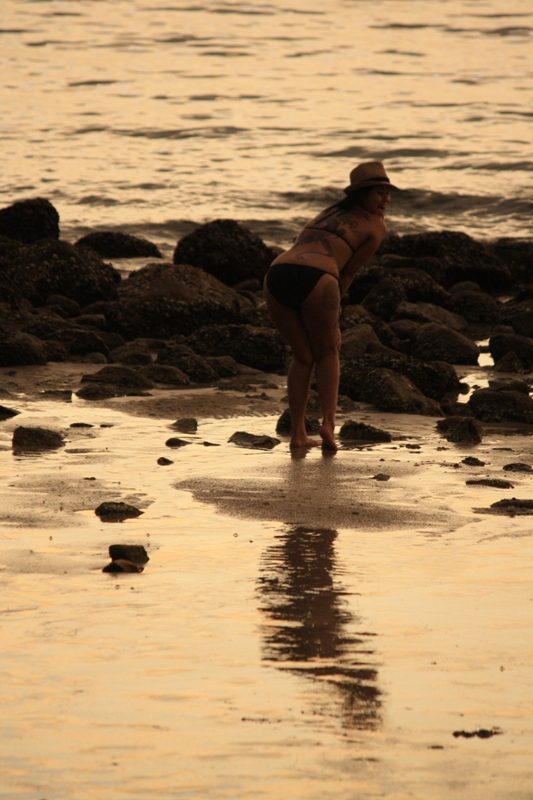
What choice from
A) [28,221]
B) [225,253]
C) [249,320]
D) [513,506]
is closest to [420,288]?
[249,320]

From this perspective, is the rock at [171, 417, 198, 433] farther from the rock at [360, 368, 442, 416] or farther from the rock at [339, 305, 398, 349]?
the rock at [339, 305, 398, 349]

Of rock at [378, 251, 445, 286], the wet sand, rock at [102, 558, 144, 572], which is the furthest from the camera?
rock at [378, 251, 445, 286]

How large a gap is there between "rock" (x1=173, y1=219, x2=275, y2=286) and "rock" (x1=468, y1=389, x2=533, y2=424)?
7709 mm

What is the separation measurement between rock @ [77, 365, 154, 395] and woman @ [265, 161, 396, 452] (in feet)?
6.60

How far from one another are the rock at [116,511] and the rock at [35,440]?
1577mm

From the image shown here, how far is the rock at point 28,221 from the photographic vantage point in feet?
56.4

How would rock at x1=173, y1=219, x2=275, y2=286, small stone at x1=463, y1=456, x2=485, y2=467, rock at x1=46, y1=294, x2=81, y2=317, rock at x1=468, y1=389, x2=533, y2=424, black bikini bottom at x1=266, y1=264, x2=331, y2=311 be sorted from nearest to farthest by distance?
small stone at x1=463, y1=456, x2=485, y2=467 < black bikini bottom at x1=266, y1=264, x2=331, y2=311 < rock at x1=468, y1=389, x2=533, y2=424 < rock at x1=46, y1=294, x2=81, y2=317 < rock at x1=173, y1=219, x2=275, y2=286

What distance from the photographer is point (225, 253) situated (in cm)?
1545

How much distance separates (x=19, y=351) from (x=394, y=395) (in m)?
3.30

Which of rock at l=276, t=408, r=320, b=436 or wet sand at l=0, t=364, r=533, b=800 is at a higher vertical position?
wet sand at l=0, t=364, r=533, b=800

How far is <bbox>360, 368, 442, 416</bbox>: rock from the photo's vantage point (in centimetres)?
836

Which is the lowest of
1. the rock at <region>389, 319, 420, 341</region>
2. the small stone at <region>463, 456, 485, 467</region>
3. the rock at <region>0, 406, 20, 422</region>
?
the rock at <region>389, 319, 420, 341</region>

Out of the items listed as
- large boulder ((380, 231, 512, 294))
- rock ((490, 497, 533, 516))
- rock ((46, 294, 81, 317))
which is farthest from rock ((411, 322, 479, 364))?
rock ((490, 497, 533, 516))

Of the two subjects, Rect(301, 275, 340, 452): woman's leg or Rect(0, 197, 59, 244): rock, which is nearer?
Rect(301, 275, 340, 452): woman's leg
